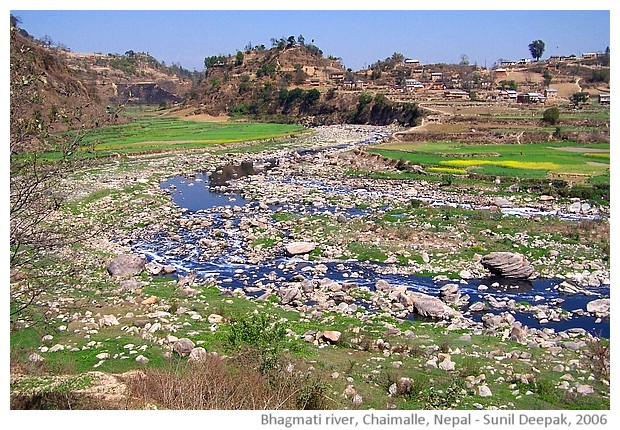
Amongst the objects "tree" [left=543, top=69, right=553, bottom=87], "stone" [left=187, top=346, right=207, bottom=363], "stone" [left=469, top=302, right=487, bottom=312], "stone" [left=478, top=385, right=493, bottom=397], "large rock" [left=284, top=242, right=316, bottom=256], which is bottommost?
"stone" [left=469, top=302, right=487, bottom=312]

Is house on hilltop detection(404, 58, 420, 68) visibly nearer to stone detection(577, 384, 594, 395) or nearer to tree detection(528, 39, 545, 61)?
tree detection(528, 39, 545, 61)

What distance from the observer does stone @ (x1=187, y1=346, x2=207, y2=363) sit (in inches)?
300

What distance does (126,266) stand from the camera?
1314 centimetres

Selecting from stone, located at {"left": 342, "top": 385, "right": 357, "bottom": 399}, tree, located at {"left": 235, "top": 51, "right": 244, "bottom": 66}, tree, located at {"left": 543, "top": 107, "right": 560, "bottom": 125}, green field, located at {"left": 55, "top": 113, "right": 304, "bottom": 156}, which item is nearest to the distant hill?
stone, located at {"left": 342, "top": 385, "right": 357, "bottom": 399}

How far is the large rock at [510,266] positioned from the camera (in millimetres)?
13016

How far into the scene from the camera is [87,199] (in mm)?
20953

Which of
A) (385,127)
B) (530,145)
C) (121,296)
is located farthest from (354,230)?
(385,127)

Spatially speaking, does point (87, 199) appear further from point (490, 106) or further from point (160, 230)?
point (490, 106)

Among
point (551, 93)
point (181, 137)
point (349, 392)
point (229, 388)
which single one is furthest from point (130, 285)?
point (551, 93)

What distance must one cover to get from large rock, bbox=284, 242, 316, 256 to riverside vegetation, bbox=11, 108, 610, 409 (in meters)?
0.10

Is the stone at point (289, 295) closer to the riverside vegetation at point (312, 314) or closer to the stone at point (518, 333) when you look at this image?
the riverside vegetation at point (312, 314)

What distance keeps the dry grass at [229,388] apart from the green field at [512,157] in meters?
20.9

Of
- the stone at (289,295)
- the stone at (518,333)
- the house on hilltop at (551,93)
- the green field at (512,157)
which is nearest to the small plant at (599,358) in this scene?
the stone at (518,333)

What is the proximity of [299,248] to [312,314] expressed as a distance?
444 cm
